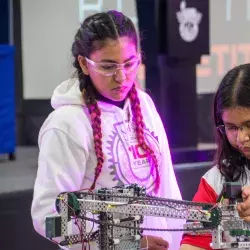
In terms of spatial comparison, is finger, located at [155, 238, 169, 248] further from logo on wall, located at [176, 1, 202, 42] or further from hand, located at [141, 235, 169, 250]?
logo on wall, located at [176, 1, 202, 42]

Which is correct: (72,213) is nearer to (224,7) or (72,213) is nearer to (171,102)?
(171,102)

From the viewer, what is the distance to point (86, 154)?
183 cm

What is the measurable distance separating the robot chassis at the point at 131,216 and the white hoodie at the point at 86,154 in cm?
31

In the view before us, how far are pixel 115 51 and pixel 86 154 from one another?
30cm

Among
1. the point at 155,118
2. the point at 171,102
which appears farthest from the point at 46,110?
the point at 155,118

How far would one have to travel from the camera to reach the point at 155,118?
206 centimetres

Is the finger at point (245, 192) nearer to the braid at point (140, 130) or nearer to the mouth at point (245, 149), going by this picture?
the mouth at point (245, 149)

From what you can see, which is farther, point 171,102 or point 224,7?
point 224,7

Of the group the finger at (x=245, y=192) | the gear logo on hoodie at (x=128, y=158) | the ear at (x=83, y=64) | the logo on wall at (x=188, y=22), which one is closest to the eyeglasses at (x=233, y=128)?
the finger at (x=245, y=192)

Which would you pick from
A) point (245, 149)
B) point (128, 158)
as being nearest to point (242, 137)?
point (245, 149)

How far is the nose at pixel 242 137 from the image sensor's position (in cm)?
154

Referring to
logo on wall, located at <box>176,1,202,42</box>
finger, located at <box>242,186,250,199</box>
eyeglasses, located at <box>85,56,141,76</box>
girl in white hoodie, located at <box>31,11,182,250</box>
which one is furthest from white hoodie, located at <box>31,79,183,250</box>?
logo on wall, located at <box>176,1,202,42</box>

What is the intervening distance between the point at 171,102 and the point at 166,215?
3.87 metres

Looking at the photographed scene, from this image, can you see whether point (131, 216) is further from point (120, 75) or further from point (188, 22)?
point (188, 22)
